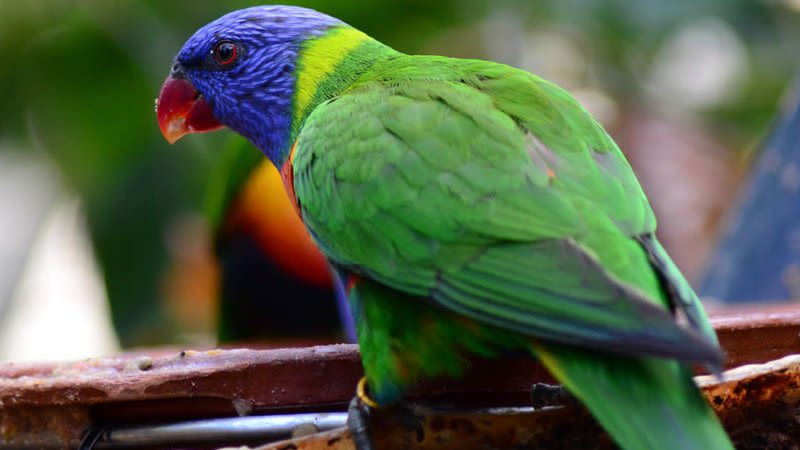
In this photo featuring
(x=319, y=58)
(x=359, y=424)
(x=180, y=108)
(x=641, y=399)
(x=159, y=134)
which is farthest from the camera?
(x=159, y=134)

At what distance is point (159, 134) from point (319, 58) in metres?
1.72

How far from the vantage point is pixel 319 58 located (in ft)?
5.86

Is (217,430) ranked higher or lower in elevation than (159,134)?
higher

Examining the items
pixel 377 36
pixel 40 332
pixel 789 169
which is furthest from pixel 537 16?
pixel 40 332

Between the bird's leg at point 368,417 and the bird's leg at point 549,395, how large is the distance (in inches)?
6.4

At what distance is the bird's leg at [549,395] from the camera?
1.22 m

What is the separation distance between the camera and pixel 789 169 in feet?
8.34

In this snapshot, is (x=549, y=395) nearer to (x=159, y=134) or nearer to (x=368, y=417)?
(x=368, y=417)

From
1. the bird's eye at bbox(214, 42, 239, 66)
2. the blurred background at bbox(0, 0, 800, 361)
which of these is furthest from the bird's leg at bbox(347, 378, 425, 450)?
the blurred background at bbox(0, 0, 800, 361)

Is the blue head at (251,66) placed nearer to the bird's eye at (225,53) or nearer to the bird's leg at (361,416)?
the bird's eye at (225,53)

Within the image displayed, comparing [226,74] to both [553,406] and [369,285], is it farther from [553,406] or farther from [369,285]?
[553,406]

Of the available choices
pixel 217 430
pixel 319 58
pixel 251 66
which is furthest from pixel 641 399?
pixel 251 66

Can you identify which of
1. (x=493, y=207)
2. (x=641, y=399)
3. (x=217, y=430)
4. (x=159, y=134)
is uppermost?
(x=493, y=207)

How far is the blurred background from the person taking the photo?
331cm
